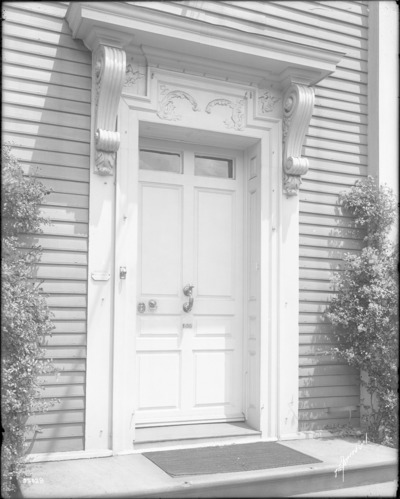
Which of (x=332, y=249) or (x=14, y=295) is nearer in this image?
(x=14, y=295)

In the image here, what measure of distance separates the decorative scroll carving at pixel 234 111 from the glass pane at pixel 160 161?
1.61ft

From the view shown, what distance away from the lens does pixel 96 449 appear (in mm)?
4070

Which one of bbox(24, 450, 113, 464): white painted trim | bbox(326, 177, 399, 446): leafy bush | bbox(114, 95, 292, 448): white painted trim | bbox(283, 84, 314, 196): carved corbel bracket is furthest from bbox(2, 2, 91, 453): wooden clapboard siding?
bbox(326, 177, 399, 446): leafy bush

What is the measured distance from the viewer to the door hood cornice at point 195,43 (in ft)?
13.1

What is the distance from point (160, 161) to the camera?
477cm

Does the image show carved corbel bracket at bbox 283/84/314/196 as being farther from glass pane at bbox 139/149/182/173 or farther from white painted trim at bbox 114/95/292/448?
glass pane at bbox 139/149/182/173

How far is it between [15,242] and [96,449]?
1528 mm

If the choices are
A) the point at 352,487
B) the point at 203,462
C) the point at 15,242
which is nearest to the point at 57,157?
the point at 15,242

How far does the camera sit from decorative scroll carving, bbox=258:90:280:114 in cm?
483

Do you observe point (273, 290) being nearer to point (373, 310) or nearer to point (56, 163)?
point (373, 310)

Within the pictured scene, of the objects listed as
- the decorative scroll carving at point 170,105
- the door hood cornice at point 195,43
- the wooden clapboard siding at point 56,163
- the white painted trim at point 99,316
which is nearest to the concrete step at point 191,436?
the white painted trim at point 99,316

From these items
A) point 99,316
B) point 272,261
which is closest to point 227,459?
point 99,316

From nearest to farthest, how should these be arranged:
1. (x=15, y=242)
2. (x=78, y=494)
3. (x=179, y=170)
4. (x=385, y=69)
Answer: (x=78, y=494) → (x=15, y=242) → (x=179, y=170) → (x=385, y=69)

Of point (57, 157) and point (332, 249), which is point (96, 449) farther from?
point (332, 249)
